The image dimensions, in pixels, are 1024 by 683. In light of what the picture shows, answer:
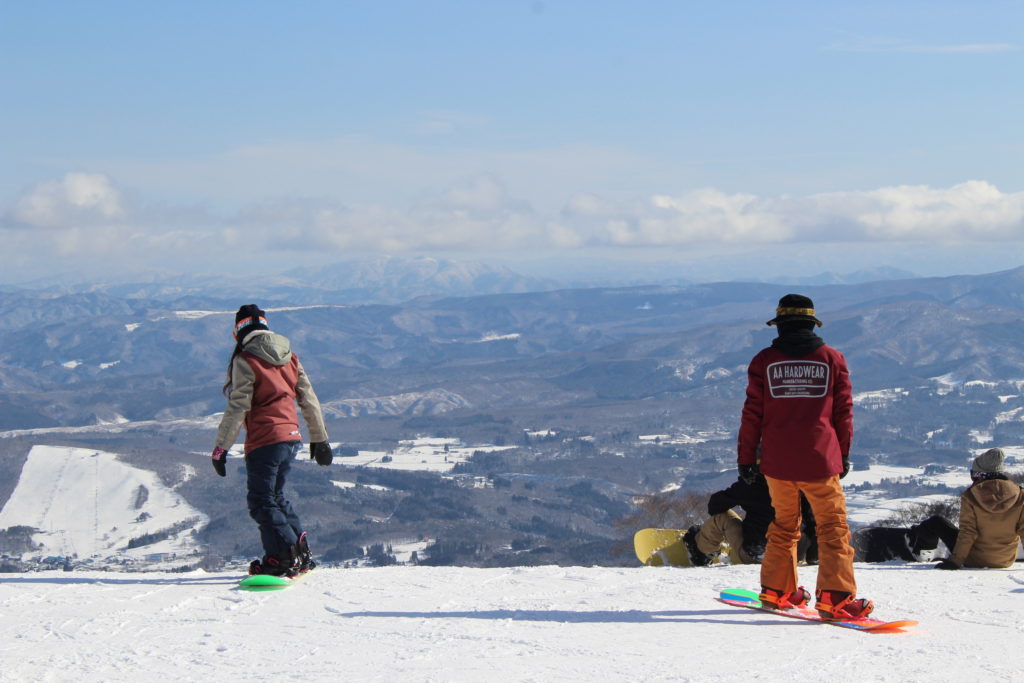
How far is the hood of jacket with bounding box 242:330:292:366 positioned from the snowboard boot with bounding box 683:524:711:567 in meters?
4.59

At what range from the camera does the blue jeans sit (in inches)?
337

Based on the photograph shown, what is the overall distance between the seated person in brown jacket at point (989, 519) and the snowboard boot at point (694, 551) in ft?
7.56

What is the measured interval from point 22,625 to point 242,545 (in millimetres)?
84125

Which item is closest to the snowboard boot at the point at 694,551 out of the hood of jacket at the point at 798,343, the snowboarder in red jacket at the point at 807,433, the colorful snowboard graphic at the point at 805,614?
the colorful snowboard graphic at the point at 805,614

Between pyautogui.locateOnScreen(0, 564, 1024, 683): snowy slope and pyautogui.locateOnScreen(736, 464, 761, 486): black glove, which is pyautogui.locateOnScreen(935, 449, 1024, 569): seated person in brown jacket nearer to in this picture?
pyautogui.locateOnScreen(0, 564, 1024, 683): snowy slope

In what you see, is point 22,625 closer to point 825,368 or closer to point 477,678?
point 477,678

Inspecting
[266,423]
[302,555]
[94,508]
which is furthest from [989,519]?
[94,508]

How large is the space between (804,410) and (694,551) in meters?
3.73

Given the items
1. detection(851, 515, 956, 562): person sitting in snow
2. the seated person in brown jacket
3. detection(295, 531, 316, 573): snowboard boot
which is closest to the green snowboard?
detection(295, 531, 316, 573): snowboard boot

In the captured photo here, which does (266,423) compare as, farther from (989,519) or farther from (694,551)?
(989,519)

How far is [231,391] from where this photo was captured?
8.64m

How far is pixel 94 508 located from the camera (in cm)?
10806

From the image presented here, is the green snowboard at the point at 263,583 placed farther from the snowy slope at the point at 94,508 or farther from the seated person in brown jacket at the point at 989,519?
the snowy slope at the point at 94,508

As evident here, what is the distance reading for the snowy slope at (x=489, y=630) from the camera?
5.92m
